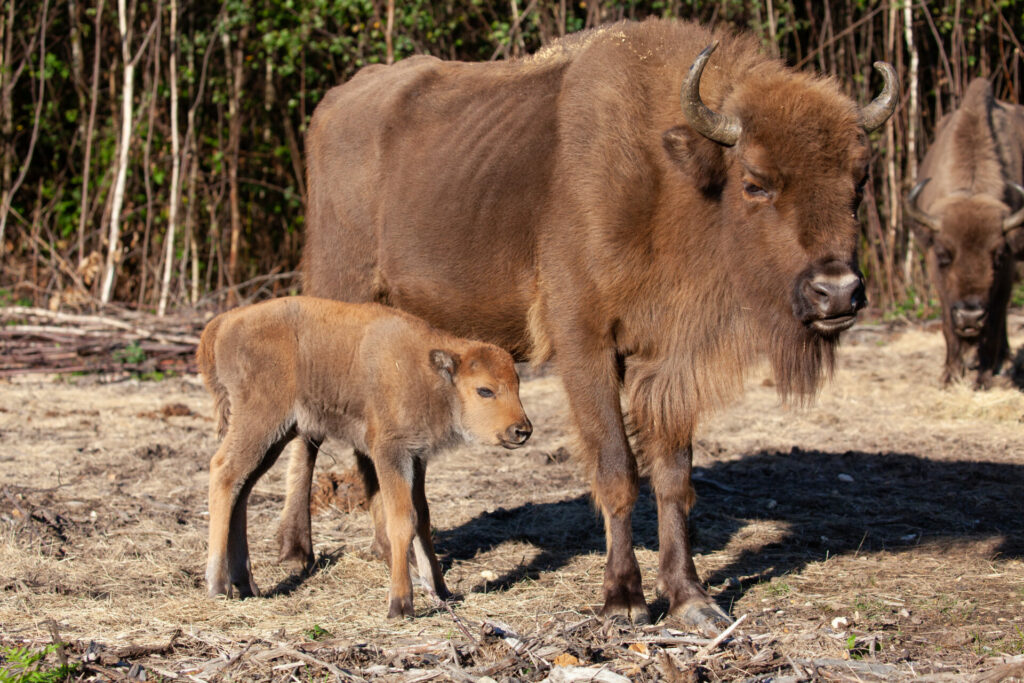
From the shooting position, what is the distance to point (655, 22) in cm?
587

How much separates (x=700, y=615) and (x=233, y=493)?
2276 mm

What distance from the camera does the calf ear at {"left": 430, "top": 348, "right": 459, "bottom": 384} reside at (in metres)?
5.20

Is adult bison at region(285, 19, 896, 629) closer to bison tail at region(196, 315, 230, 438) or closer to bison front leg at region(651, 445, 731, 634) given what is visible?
bison front leg at region(651, 445, 731, 634)

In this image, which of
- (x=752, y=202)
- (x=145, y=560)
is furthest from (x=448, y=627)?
(x=752, y=202)

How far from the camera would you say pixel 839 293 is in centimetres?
468

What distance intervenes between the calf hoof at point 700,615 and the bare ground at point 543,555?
5.6 inches

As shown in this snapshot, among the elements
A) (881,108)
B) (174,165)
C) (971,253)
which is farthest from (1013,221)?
(174,165)

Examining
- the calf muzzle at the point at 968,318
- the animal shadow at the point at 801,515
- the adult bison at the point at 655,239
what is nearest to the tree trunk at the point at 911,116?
the calf muzzle at the point at 968,318

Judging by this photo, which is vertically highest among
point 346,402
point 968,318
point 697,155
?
point 697,155

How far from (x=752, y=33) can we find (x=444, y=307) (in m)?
2.26

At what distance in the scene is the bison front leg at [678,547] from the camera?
4996 millimetres

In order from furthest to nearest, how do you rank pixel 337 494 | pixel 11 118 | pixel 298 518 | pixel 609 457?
pixel 11 118, pixel 337 494, pixel 298 518, pixel 609 457

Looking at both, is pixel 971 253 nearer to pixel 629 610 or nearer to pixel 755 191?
pixel 755 191

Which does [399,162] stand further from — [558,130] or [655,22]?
[655,22]
